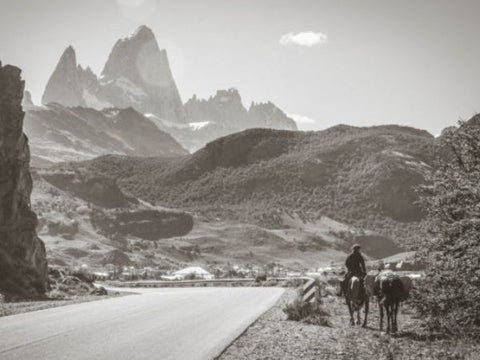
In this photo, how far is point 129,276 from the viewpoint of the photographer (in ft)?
227

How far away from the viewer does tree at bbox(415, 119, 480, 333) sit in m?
11.0

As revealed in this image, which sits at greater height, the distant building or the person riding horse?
the person riding horse

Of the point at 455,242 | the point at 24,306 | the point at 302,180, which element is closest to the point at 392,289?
the point at 455,242

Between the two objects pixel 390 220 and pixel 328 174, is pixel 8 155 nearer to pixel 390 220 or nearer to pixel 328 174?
pixel 390 220

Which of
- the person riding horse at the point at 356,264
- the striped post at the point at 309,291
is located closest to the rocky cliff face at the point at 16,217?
the striped post at the point at 309,291

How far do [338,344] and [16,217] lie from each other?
87.6 ft

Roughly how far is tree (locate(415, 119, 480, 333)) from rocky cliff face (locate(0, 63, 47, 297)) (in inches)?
Answer: 808

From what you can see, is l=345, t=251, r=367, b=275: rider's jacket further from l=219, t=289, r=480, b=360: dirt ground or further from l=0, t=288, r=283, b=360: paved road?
l=0, t=288, r=283, b=360: paved road

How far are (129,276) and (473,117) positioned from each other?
58026 millimetres

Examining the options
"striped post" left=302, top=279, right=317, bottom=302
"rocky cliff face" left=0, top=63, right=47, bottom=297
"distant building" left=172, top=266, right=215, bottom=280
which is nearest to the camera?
"striped post" left=302, top=279, right=317, bottom=302

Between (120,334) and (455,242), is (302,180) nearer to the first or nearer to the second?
(455,242)

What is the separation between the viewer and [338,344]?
39.0ft

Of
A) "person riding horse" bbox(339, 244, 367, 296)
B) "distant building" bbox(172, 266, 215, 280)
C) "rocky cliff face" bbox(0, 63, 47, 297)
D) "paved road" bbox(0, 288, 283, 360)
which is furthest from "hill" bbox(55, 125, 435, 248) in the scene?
"paved road" bbox(0, 288, 283, 360)

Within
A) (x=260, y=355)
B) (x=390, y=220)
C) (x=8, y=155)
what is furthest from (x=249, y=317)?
(x=390, y=220)
